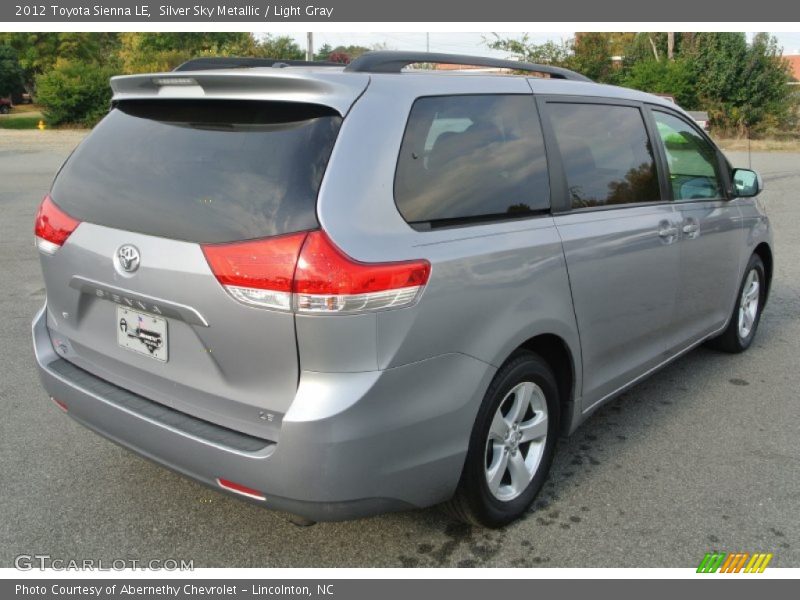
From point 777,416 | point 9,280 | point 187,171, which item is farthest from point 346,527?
point 9,280

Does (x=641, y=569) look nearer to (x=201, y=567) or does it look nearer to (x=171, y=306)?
(x=201, y=567)

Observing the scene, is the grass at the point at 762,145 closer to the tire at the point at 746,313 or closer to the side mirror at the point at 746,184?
the tire at the point at 746,313

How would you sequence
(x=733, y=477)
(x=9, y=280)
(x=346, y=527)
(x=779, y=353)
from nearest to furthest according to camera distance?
(x=346, y=527), (x=733, y=477), (x=779, y=353), (x=9, y=280)

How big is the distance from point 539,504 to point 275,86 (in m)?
2.10

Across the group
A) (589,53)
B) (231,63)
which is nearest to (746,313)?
(231,63)

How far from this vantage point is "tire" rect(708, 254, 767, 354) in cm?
520

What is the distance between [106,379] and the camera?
295 centimetres

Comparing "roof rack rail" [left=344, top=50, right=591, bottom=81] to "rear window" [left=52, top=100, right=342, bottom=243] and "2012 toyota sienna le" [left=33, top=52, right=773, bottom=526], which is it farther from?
"rear window" [left=52, top=100, right=342, bottom=243]

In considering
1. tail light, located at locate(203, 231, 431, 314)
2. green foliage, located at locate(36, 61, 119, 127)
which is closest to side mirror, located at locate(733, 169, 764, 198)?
tail light, located at locate(203, 231, 431, 314)

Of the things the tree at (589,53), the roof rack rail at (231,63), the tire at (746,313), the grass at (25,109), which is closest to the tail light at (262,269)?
the roof rack rail at (231,63)

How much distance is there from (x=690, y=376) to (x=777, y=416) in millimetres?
732

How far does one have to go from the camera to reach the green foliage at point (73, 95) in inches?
1342

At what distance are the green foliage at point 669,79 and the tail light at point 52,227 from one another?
31.9 metres

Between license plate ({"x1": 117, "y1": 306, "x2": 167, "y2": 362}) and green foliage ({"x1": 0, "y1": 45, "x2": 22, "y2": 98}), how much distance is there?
59.1m
